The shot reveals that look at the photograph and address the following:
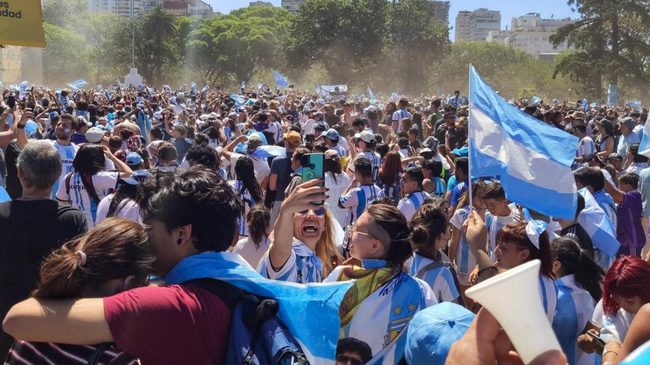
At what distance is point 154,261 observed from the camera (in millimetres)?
2424

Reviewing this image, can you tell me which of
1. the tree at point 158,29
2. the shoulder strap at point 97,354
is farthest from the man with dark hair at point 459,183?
the tree at point 158,29

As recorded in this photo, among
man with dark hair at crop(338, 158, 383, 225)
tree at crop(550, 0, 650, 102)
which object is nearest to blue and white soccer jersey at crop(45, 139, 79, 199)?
man with dark hair at crop(338, 158, 383, 225)

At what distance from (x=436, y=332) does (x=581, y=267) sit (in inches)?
77.3

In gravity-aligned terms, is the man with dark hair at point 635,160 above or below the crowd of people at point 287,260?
below

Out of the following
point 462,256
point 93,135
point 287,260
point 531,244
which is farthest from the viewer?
point 93,135

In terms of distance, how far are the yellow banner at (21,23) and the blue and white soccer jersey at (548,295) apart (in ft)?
17.2

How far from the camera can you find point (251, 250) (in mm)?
5465

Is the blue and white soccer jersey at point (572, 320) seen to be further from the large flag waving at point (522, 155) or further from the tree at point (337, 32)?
the tree at point (337, 32)

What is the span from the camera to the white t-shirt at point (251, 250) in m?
5.44

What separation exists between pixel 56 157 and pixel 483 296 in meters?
3.30

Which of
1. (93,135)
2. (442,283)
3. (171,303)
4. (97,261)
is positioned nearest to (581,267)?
(442,283)

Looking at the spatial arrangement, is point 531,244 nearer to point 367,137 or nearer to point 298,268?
point 298,268

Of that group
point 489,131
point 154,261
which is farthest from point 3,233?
point 489,131

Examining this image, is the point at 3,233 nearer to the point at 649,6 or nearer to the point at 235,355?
the point at 235,355
